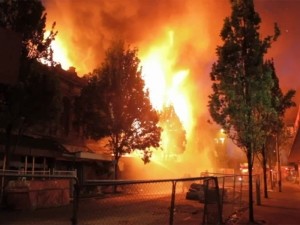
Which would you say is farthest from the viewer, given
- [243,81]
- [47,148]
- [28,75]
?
[47,148]

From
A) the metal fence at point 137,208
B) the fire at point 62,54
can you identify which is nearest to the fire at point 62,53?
the fire at point 62,54

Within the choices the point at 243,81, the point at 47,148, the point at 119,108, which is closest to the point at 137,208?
the point at 243,81

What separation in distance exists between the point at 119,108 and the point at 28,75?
11.6m

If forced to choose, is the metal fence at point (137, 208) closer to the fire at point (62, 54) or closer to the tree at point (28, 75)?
the tree at point (28, 75)

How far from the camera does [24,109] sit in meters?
20.0

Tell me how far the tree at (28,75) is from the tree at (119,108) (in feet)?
33.2

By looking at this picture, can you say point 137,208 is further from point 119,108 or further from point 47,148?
point 119,108

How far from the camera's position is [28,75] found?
2028cm

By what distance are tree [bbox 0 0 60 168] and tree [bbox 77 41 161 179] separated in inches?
399

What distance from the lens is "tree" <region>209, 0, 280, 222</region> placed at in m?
14.0

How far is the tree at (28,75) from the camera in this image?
19734 mm

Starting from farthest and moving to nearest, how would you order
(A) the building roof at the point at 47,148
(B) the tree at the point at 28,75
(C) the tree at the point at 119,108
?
(C) the tree at the point at 119,108 < (A) the building roof at the point at 47,148 < (B) the tree at the point at 28,75

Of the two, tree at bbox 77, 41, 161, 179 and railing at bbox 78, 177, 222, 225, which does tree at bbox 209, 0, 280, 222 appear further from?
tree at bbox 77, 41, 161, 179

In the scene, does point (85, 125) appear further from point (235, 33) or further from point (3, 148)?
point (235, 33)
